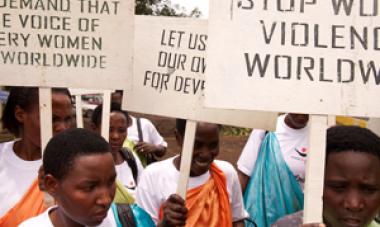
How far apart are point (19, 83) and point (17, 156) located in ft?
1.08

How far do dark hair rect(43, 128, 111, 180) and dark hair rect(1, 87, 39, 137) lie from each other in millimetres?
672

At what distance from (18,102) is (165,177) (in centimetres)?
78

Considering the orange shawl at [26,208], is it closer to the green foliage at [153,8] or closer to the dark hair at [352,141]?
the dark hair at [352,141]

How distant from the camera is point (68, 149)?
213 centimetres

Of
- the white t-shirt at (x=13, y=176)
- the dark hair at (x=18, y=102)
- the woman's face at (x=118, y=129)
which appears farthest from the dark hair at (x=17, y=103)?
the woman's face at (x=118, y=129)

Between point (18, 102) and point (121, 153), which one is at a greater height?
point (18, 102)

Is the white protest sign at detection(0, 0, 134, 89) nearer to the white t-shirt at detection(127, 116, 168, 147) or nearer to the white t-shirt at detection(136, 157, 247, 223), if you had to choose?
the white t-shirt at detection(136, 157, 247, 223)

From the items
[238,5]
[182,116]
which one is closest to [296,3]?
[238,5]

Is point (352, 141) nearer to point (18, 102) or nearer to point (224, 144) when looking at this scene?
point (18, 102)

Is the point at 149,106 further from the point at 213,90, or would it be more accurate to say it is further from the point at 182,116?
the point at 213,90

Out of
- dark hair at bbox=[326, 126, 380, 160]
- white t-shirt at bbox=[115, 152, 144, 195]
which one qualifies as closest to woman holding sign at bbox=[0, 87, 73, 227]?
white t-shirt at bbox=[115, 152, 144, 195]

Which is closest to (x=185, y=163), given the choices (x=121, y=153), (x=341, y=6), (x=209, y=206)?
(x=209, y=206)

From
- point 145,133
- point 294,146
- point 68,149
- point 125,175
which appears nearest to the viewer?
point 68,149

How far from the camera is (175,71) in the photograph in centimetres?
288
